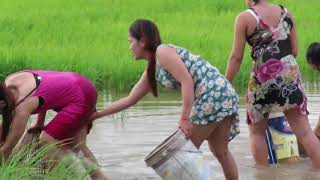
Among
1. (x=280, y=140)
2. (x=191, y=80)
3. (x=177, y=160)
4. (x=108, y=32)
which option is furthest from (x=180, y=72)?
(x=108, y=32)

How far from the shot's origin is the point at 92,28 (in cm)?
1459

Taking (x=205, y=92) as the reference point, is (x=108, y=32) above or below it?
below

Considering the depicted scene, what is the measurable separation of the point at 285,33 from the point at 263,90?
0.42 metres

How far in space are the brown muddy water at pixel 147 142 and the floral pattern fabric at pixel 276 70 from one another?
0.59 m

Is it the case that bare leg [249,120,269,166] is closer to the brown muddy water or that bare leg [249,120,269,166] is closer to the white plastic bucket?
the brown muddy water

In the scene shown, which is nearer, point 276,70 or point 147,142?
point 276,70

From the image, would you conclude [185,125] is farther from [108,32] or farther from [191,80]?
[108,32]

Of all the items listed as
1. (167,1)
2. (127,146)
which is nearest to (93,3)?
(167,1)

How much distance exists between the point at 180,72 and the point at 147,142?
2803 millimetres

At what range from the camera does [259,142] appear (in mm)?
6734

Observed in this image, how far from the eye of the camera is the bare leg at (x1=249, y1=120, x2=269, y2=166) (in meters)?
6.68

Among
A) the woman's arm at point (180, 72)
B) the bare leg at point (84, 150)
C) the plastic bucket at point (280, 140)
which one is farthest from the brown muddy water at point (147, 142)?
the woman's arm at point (180, 72)

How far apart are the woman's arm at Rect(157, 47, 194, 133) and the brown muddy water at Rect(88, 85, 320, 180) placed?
4.60 feet

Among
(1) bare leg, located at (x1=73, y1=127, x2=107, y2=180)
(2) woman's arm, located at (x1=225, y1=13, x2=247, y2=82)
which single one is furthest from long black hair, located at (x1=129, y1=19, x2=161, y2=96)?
(2) woman's arm, located at (x1=225, y1=13, x2=247, y2=82)
